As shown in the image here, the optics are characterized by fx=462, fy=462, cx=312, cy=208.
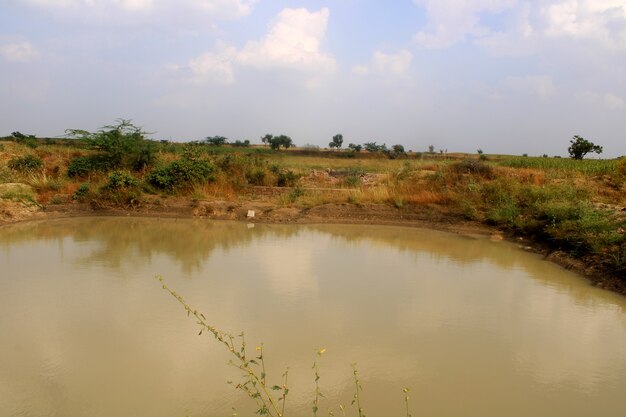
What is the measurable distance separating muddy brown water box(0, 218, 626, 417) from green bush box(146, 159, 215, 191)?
4.18 metres

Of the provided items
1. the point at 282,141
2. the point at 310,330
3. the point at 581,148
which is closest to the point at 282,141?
the point at 282,141

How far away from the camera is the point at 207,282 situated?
605cm

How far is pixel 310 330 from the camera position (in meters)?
4.56

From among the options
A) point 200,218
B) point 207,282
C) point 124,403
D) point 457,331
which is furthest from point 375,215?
point 124,403

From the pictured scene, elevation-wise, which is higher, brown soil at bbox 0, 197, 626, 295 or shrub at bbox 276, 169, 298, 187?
shrub at bbox 276, 169, 298, 187

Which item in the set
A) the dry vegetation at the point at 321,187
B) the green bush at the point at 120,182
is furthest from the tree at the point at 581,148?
the green bush at the point at 120,182

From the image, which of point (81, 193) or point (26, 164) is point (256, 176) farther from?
point (26, 164)

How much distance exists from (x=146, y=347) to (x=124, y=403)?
836 millimetres

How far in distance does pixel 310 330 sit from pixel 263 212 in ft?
22.3

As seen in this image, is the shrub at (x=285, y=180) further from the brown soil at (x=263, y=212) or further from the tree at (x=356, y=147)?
the tree at (x=356, y=147)

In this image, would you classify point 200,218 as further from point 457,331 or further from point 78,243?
point 457,331

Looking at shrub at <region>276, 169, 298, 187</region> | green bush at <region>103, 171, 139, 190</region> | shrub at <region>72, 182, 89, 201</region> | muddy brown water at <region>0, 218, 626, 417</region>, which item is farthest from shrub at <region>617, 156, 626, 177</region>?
shrub at <region>72, 182, 89, 201</region>

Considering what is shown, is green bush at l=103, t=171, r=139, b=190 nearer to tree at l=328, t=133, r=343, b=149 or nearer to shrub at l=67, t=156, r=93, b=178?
shrub at l=67, t=156, r=93, b=178

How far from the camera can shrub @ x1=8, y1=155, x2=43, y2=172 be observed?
13375 millimetres
